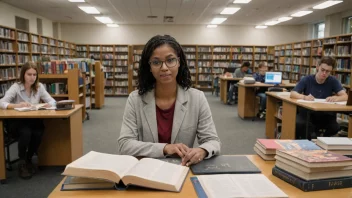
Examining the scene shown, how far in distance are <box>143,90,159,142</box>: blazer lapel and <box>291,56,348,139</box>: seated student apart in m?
2.60

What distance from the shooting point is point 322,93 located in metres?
3.84

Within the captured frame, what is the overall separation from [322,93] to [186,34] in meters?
9.85

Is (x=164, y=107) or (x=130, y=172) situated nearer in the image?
(x=130, y=172)

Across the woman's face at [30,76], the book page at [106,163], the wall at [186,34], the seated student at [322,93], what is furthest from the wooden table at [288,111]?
the wall at [186,34]

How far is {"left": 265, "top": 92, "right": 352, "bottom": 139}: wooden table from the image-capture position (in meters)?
3.19

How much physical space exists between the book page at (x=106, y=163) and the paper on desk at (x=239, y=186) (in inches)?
12.4

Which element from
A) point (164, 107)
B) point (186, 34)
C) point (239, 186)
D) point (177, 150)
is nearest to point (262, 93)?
point (164, 107)

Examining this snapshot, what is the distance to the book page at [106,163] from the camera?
3.71 feet

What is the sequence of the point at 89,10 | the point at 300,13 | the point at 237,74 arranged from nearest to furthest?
1. the point at 237,74
2. the point at 89,10
3. the point at 300,13

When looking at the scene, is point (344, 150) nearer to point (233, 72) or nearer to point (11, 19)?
point (233, 72)

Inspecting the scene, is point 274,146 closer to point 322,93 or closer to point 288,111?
point 288,111

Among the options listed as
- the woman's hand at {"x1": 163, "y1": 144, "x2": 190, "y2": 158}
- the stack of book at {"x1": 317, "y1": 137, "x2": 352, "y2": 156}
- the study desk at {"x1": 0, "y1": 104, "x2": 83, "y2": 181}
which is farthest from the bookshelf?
the stack of book at {"x1": 317, "y1": 137, "x2": 352, "y2": 156}

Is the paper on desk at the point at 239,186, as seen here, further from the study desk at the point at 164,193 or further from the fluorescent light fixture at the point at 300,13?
the fluorescent light fixture at the point at 300,13

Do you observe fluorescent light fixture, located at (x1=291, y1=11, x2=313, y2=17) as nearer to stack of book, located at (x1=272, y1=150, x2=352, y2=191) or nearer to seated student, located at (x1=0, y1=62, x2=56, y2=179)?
seated student, located at (x1=0, y1=62, x2=56, y2=179)
